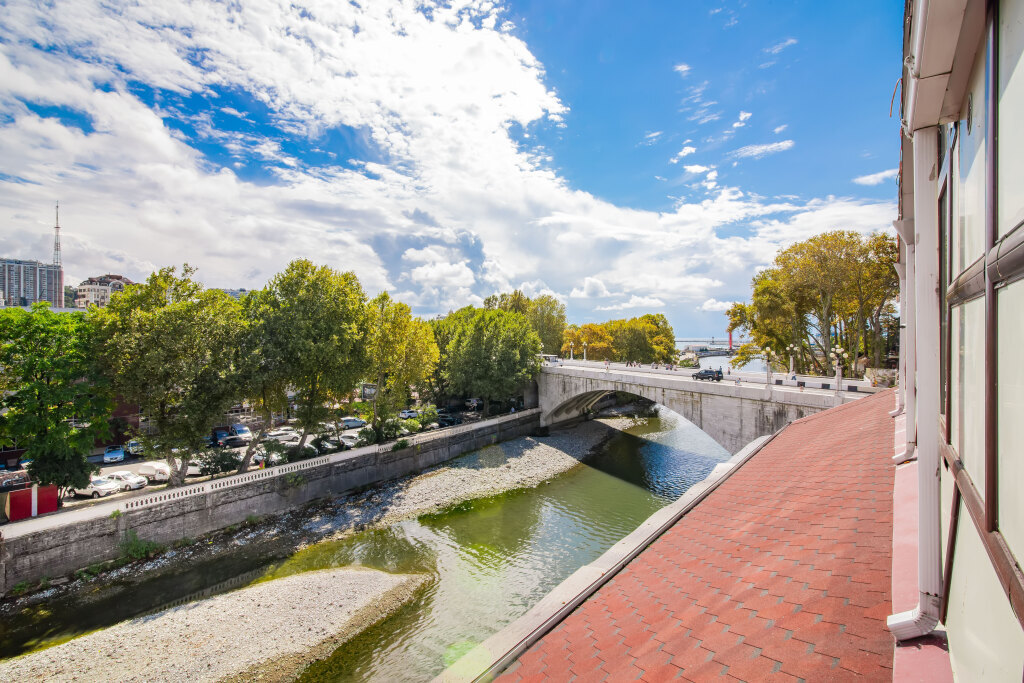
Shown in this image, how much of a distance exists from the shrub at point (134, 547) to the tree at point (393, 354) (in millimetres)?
11596

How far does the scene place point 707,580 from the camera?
4367mm

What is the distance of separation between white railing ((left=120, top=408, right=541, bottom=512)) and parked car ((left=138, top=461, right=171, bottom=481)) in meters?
6.22

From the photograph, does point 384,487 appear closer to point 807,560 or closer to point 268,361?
point 268,361

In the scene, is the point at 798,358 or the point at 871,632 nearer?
the point at 871,632

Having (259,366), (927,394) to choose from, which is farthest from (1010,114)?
(259,366)

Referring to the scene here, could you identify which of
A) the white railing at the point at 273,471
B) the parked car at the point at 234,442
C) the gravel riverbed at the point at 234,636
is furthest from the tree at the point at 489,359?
the gravel riverbed at the point at 234,636

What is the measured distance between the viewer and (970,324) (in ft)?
5.13

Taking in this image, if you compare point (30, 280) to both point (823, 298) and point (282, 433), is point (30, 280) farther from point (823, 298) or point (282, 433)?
point (823, 298)

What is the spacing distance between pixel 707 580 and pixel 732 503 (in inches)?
91.2

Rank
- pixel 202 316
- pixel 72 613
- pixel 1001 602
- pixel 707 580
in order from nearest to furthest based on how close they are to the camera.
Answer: pixel 1001 602 < pixel 707 580 < pixel 72 613 < pixel 202 316

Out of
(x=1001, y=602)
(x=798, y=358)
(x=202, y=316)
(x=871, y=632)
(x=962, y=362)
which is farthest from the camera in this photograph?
(x=798, y=358)

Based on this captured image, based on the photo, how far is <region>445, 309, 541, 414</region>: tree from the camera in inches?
1324

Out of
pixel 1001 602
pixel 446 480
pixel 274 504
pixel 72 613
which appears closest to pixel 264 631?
pixel 72 613

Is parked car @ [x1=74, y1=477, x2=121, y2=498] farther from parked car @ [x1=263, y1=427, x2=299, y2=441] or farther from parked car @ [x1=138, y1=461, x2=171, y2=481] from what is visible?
parked car @ [x1=263, y1=427, x2=299, y2=441]
